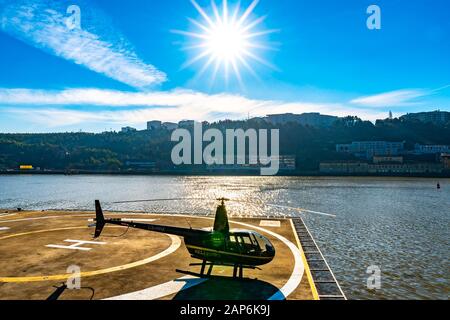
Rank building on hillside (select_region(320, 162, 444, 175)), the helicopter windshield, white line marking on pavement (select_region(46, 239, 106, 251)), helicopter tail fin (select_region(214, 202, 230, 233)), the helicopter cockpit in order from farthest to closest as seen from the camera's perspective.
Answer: building on hillside (select_region(320, 162, 444, 175)), white line marking on pavement (select_region(46, 239, 106, 251)), helicopter tail fin (select_region(214, 202, 230, 233)), the helicopter windshield, the helicopter cockpit

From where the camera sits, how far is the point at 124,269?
20.0 metres

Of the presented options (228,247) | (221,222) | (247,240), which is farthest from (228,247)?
(221,222)

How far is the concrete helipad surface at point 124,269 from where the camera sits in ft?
54.2

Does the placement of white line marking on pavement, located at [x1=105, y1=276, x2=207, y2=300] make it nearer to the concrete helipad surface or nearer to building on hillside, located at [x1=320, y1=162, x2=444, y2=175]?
the concrete helipad surface

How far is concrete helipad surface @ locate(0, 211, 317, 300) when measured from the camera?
54.2ft

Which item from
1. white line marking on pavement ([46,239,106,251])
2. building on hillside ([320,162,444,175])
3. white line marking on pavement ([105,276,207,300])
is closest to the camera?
white line marking on pavement ([105,276,207,300])

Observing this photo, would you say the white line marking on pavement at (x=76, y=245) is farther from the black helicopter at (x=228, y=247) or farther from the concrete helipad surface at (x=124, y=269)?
the black helicopter at (x=228, y=247)

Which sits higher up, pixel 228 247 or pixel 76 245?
pixel 228 247

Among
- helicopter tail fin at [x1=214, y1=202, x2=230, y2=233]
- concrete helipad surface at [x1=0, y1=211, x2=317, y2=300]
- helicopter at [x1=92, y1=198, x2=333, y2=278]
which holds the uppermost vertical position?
helicopter tail fin at [x1=214, y1=202, x2=230, y2=233]

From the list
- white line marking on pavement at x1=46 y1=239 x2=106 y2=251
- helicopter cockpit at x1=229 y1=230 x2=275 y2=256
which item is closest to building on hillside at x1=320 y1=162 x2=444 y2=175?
white line marking on pavement at x1=46 y1=239 x2=106 y2=251

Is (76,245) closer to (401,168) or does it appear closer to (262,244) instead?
(262,244)

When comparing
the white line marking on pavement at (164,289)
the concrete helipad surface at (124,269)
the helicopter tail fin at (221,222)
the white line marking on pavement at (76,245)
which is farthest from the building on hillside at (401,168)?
the white line marking on pavement at (164,289)
